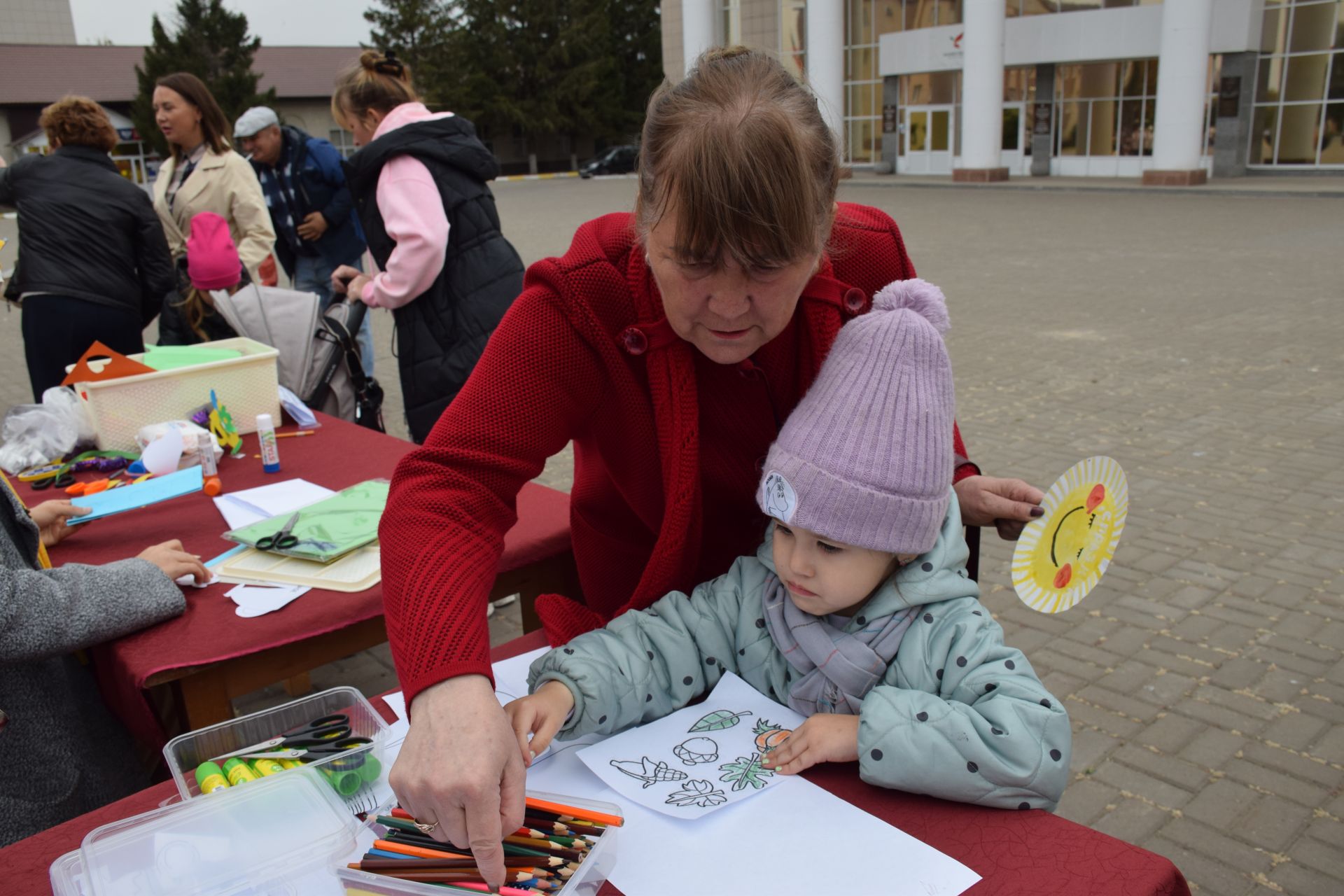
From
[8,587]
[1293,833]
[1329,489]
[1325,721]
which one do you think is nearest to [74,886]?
[8,587]

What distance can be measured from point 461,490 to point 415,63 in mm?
45804

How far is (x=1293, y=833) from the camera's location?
245cm

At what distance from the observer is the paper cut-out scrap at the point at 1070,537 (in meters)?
1.50

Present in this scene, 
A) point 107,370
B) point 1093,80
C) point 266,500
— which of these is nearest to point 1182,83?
point 1093,80

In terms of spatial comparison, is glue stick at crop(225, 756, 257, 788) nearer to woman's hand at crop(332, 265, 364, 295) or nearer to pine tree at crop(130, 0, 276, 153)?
woman's hand at crop(332, 265, 364, 295)

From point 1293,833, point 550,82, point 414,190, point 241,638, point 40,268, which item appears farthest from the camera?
point 550,82

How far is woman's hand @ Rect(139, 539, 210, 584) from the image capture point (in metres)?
1.95

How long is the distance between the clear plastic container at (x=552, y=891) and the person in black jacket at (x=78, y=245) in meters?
4.02

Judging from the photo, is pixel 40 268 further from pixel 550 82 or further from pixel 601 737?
pixel 550 82

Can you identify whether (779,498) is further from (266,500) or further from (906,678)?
(266,500)

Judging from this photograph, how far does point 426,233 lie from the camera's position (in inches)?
140

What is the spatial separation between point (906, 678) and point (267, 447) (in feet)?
6.57

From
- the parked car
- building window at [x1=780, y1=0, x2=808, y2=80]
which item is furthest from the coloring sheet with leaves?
the parked car

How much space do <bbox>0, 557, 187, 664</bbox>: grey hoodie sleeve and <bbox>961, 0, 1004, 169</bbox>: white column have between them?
2108 cm
